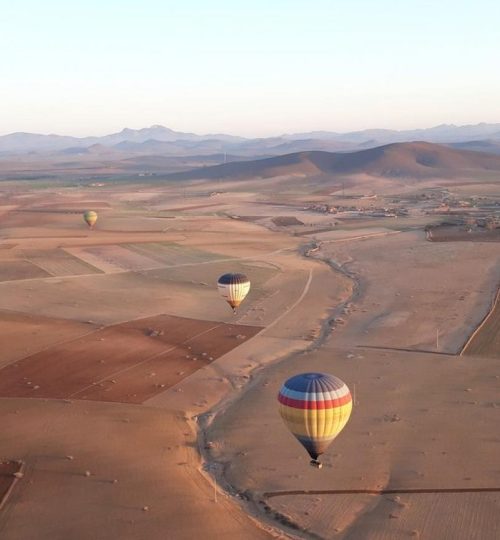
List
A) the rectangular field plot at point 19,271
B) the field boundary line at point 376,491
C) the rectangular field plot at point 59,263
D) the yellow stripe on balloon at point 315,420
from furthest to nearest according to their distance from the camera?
the rectangular field plot at point 59,263 → the rectangular field plot at point 19,271 → the field boundary line at point 376,491 → the yellow stripe on balloon at point 315,420

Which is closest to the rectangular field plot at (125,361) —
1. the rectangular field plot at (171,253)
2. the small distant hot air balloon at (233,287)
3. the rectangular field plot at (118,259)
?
the small distant hot air balloon at (233,287)

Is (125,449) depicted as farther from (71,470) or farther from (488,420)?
(488,420)

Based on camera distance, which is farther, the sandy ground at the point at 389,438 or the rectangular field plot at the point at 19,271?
the rectangular field plot at the point at 19,271

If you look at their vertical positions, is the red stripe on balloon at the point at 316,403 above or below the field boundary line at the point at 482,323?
above

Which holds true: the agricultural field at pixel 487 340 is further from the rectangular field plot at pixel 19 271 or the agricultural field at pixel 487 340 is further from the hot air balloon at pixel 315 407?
the rectangular field plot at pixel 19 271

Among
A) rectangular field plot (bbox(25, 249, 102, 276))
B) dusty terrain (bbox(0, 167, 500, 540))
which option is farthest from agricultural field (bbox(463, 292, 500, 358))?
rectangular field plot (bbox(25, 249, 102, 276))

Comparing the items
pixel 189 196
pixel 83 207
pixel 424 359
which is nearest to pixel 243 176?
pixel 189 196

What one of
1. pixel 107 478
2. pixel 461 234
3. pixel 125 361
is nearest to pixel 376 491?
pixel 107 478

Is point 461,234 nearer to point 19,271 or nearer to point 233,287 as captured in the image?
point 233,287
